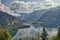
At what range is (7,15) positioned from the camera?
95312 mm

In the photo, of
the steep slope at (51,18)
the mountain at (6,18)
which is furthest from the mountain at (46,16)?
the mountain at (6,18)

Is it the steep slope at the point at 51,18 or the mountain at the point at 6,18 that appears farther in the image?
the mountain at the point at 6,18

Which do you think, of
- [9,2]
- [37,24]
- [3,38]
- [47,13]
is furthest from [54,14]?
[3,38]

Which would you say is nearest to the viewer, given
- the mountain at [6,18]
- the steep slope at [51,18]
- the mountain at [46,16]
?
the steep slope at [51,18]

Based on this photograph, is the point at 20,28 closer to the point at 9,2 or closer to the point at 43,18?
the point at 43,18

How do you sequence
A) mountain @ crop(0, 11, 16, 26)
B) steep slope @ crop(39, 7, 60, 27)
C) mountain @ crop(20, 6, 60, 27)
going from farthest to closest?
mountain @ crop(0, 11, 16, 26), mountain @ crop(20, 6, 60, 27), steep slope @ crop(39, 7, 60, 27)

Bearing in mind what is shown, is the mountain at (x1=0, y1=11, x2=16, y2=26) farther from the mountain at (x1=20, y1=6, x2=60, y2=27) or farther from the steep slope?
the steep slope

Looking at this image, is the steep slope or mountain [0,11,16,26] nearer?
the steep slope

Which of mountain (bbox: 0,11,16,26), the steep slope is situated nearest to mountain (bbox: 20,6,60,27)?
the steep slope

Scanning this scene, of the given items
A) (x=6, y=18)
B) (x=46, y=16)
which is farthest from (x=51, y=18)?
(x=6, y=18)

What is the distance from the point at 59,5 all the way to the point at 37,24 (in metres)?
23.5

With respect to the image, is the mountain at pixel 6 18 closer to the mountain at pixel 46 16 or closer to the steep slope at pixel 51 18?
the mountain at pixel 46 16

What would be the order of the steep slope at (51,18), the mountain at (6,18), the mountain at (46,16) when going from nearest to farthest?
the steep slope at (51,18) → the mountain at (46,16) → the mountain at (6,18)

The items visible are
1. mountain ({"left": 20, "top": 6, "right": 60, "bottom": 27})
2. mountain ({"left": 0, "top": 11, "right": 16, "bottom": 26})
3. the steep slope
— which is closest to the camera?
the steep slope
